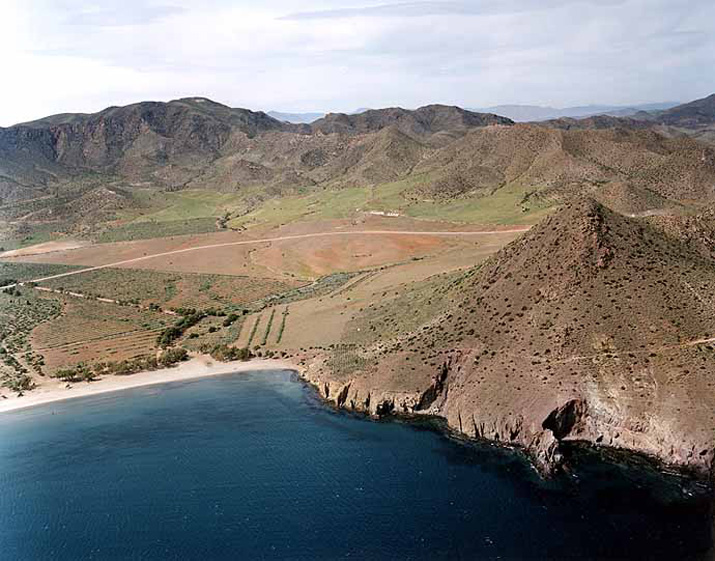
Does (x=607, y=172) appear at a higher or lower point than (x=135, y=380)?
higher

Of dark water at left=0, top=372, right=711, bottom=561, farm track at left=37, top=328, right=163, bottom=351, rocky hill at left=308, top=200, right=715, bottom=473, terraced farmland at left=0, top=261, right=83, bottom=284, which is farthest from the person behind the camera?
terraced farmland at left=0, top=261, right=83, bottom=284

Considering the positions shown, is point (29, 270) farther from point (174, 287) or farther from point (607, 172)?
point (607, 172)

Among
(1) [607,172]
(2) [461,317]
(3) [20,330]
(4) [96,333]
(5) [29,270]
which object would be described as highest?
(1) [607,172]

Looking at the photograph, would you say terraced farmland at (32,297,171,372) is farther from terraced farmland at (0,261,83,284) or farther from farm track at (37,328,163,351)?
terraced farmland at (0,261,83,284)

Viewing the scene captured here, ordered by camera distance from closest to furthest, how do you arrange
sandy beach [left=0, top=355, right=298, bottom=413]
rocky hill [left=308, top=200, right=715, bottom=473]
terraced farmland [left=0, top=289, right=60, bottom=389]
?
1. rocky hill [left=308, top=200, right=715, bottom=473]
2. sandy beach [left=0, top=355, right=298, bottom=413]
3. terraced farmland [left=0, top=289, right=60, bottom=389]

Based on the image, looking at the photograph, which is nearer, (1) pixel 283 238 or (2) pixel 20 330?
(2) pixel 20 330

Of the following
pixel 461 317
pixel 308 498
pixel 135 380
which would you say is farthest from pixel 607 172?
pixel 308 498

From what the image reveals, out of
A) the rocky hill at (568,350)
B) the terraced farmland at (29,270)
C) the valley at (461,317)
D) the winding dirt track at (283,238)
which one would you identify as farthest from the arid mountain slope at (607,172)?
the terraced farmland at (29,270)

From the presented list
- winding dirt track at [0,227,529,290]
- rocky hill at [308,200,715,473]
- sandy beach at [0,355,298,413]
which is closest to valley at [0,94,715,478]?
rocky hill at [308,200,715,473]
